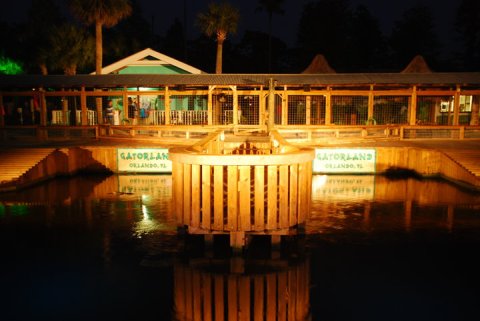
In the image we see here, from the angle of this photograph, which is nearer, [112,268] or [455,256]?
[112,268]

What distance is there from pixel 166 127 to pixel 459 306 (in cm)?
1662

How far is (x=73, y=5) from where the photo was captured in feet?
102

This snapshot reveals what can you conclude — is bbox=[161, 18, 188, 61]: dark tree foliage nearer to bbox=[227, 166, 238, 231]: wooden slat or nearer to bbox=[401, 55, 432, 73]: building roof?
bbox=[401, 55, 432, 73]: building roof

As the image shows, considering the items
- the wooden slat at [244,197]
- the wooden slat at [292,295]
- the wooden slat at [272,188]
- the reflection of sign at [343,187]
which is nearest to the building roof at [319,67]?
the reflection of sign at [343,187]

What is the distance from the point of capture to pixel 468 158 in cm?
1659

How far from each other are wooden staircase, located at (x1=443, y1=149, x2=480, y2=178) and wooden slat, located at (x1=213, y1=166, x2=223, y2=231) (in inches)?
413

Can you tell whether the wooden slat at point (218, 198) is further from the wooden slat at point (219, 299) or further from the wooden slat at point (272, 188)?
the wooden slat at point (219, 299)

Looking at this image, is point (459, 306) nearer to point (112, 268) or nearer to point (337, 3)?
point (112, 268)

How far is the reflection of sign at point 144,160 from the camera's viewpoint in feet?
61.4

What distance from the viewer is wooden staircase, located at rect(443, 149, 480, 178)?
51.3ft

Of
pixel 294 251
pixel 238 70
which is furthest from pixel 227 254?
pixel 238 70

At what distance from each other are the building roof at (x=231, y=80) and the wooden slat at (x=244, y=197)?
1444cm


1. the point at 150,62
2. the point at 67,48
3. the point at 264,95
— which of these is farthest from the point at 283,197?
the point at 67,48

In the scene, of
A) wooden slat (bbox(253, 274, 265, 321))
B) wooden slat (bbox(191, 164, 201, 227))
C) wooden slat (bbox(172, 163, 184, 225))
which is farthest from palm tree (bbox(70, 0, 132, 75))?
wooden slat (bbox(253, 274, 265, 321))
